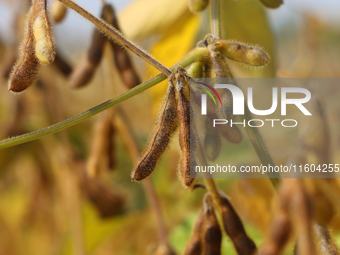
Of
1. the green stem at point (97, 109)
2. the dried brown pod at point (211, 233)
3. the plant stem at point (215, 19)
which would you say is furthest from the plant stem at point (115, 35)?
the dried brown pod at point (211, 233)

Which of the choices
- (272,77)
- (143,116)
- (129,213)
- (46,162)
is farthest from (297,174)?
(143,116)

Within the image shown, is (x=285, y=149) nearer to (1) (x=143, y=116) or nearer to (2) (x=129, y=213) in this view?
(2) (x=129, y=213)

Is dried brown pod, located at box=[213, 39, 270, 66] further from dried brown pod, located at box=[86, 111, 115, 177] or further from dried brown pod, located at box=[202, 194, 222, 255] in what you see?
dried brown pod, located at box=[86, 111, 115, 177]

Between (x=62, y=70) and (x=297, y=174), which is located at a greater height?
(x=62, y=70)

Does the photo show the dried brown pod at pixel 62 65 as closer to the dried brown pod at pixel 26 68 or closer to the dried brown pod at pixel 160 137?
the dried brown pod at pixel 26 68

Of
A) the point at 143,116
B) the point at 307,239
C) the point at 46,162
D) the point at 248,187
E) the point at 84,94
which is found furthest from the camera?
the point at 84,94

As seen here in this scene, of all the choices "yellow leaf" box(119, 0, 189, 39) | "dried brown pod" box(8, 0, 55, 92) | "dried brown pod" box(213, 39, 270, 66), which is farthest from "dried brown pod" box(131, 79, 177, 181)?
"yellow leaf" box(119, 0, 189, 39)

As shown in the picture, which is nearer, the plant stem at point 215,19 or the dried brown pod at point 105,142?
the plant stem at point 215,19
